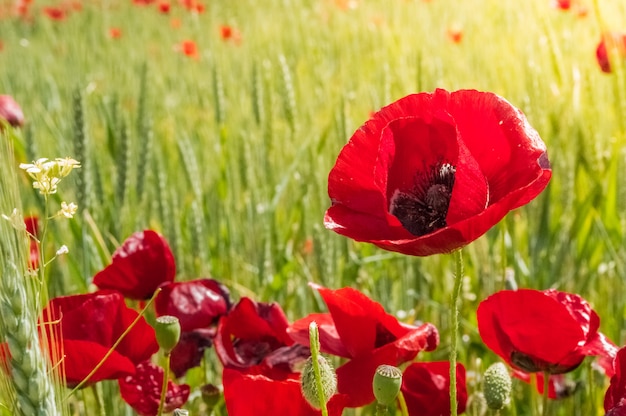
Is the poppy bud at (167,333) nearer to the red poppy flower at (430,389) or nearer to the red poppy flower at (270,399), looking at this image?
the red poppy flower at (270,399)

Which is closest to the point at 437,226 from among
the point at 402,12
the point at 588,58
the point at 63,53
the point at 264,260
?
the point at 264,260

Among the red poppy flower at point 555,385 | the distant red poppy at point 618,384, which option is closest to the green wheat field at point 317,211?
the red poppy flower at point 555,385

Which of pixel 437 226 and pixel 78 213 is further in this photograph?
pixel 78 213

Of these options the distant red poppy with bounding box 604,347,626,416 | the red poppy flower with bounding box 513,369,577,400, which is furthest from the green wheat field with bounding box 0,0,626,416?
the distant red poppy with bounding box 604,347,626,416

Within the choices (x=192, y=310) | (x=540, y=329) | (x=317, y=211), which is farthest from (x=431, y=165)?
(x=317, y=211)

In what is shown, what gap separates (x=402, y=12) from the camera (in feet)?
12.0

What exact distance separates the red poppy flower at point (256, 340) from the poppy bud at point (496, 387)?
0.13 m

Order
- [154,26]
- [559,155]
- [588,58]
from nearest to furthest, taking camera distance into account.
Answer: [559,155] → [588,58] → [154,26]

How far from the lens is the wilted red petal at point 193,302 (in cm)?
65

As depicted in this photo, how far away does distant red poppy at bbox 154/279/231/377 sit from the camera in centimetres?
65

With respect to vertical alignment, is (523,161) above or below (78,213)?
above

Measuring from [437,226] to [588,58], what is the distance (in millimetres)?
1387

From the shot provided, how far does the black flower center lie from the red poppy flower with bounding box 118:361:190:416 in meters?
0.20

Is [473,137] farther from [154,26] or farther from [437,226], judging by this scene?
[154,26]
